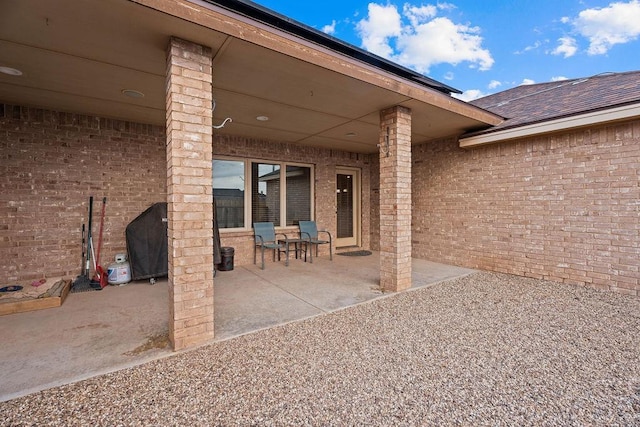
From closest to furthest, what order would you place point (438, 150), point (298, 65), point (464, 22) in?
point (298, 65) < point (438, 150) < point (464, 22)

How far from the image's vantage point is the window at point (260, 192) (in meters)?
5.81

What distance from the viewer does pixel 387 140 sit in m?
4.01

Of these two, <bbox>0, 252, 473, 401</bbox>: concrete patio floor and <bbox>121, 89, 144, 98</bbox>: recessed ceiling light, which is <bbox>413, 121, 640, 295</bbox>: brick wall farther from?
<bbox>121, 89, 144, 98</bbox>: recessed ceiling light

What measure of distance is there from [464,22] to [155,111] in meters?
8.46

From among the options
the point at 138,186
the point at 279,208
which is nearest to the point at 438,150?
the point at 279,208

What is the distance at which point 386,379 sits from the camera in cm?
198

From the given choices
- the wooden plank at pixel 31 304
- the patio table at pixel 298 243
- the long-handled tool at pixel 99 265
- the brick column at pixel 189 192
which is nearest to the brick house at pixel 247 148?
the brick column at pixel 189 192

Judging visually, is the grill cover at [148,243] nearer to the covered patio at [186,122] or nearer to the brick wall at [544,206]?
the covered patio at [186,122]

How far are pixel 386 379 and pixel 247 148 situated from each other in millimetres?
5056

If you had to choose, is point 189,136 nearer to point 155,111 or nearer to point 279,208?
point 155,111

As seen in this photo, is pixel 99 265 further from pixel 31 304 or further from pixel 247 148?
pixel 247 148

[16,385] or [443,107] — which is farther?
[443,107]

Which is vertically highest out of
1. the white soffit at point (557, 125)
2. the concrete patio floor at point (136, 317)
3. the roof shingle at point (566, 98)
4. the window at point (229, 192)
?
the roof shingle at point (566, 98)

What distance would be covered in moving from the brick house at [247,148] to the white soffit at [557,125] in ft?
0.13
